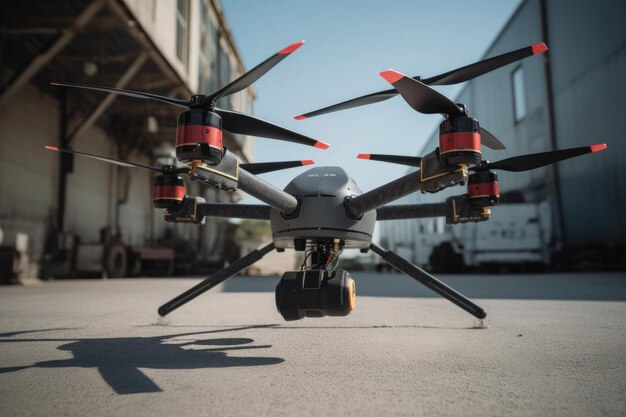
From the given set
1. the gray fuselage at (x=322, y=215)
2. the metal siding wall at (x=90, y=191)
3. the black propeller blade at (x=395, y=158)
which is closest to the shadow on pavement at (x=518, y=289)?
the black propeller blade at (x=395, y=158)

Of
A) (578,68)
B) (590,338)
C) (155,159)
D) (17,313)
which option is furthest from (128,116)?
(590,338)

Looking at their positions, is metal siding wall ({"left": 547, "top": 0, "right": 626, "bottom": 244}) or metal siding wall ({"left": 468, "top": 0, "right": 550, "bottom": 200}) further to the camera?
metal siding wall ({"left": 468, "top": 0, "right": 550, "bottom": 200})

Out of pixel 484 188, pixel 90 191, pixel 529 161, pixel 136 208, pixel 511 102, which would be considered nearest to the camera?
pixel 484 188

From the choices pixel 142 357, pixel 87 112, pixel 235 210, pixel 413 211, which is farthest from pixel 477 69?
pixel 87 112

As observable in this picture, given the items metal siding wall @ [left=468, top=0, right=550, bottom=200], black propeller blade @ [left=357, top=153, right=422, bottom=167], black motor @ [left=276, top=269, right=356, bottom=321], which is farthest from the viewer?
metal siding wall @ [left=468, top=0, right=550, bottom=200]

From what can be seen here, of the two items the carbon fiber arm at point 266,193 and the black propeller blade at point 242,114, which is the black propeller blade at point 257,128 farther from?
the carbon fiber arm at point 266,193

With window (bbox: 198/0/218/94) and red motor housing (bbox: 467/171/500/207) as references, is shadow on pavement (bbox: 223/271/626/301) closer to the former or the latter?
red motor housing (bbox: 467/171/500/207)

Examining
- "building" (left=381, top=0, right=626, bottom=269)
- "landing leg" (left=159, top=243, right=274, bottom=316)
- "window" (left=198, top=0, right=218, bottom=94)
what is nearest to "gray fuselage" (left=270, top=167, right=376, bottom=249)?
"landing leg" (left=159, top=243, right=274, bottom=316)

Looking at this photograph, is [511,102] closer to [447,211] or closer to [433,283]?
[433,283]
